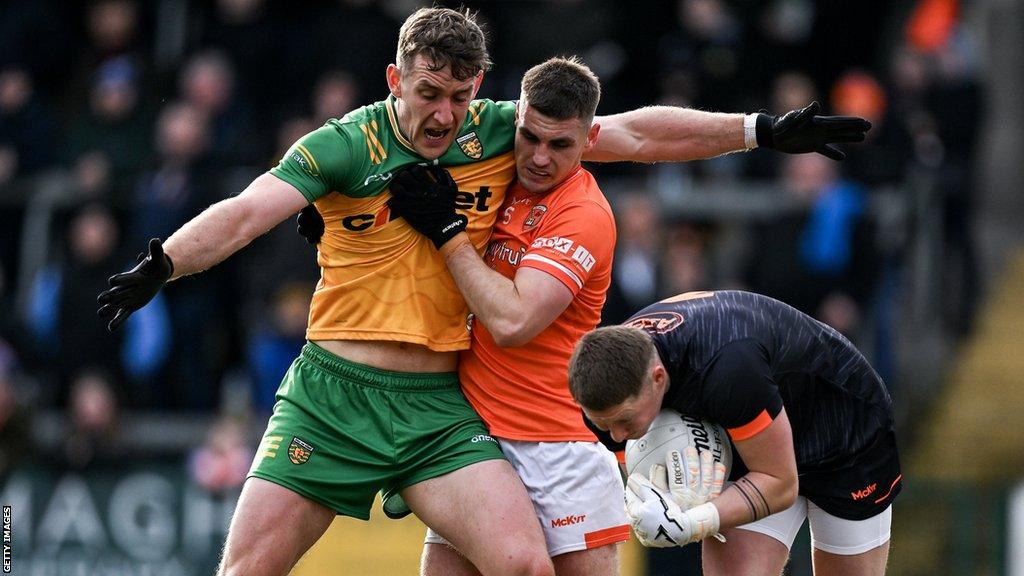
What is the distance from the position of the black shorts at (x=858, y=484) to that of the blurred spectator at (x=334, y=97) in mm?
6445

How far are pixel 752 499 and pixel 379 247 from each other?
185cm

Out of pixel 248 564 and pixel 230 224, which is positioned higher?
pixel 230 224

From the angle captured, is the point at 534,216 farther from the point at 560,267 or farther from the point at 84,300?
the point at 84,300

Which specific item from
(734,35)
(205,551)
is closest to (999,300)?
(734,35)

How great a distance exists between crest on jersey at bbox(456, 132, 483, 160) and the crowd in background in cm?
458

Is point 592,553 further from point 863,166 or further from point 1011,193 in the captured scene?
point 1011,193

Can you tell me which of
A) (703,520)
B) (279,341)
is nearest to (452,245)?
(703,520)

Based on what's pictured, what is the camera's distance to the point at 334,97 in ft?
42.7

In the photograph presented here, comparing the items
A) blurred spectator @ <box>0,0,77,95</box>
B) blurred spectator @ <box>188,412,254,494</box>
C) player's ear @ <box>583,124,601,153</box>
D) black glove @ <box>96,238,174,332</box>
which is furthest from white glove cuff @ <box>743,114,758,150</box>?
blurred spectator @ <box>0,0,77,95</box>

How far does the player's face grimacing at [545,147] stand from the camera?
7004 mm

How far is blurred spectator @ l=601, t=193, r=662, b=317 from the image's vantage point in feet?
38.8

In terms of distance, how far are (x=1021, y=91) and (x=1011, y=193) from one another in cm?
90

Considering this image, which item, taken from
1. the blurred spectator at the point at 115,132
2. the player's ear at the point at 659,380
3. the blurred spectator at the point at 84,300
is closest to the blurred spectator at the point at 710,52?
the blurred spectator at the point at 115,132

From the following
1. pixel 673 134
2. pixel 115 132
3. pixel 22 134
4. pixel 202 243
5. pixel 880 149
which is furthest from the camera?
pixel 22 134
